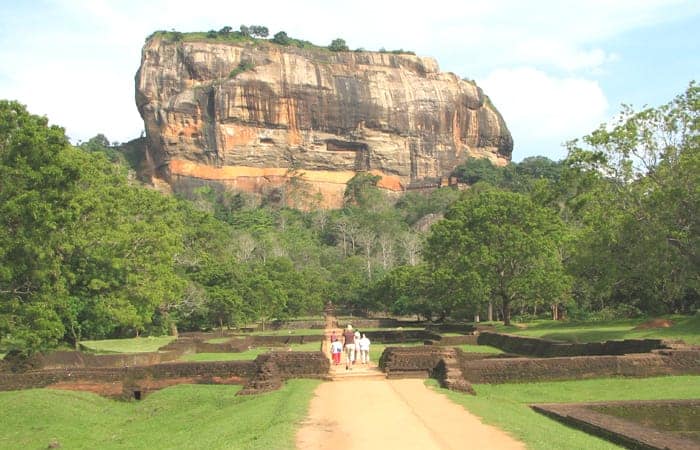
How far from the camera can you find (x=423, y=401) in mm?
13195

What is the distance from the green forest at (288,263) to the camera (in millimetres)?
16516

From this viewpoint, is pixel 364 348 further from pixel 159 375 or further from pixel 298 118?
pixel 298 118

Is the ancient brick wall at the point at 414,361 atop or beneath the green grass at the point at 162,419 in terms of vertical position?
atop

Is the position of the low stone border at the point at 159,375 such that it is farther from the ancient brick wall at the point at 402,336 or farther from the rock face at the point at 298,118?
the rock face at the point at 298,118

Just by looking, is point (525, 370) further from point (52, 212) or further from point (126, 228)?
point (126, 228)

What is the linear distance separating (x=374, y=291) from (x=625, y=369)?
42.2 m

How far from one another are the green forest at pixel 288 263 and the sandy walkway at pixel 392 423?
7.74m

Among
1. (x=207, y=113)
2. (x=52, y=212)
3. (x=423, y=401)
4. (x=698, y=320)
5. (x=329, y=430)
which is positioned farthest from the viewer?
(x=207, y=113)

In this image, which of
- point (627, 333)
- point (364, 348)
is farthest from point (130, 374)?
point (627, 333)

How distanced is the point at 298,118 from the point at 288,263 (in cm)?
5467

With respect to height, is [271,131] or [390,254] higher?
[271,131]

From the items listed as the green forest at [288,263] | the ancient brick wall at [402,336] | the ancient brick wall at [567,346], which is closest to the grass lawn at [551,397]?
the ancient brick wall at [567,346]

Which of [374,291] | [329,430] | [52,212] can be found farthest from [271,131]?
[329,430]

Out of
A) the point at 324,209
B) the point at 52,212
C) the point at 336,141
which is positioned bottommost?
the point at 52,212
